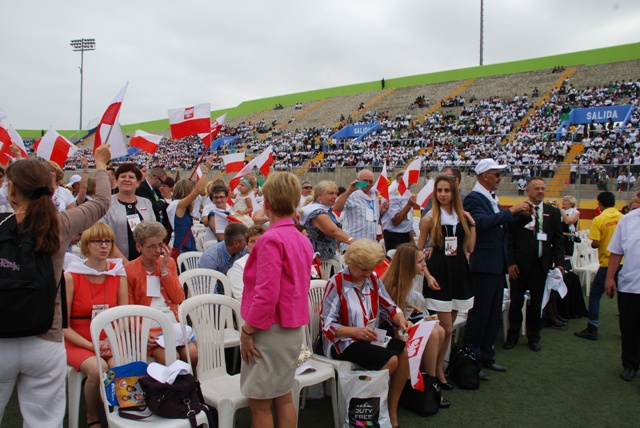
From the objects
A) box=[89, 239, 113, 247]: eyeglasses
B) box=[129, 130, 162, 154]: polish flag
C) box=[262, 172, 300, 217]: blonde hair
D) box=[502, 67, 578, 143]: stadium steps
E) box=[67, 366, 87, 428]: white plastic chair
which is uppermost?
box=[502, 67, 578, 143]: stadium steps

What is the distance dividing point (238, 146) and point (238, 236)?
122 ft

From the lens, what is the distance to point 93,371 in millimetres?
2836

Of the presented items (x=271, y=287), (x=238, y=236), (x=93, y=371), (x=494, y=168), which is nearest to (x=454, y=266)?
(x=494, y=168)

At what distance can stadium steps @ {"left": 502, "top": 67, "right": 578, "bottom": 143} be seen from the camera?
83.9ft

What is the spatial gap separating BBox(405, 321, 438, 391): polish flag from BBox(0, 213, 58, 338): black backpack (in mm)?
2306

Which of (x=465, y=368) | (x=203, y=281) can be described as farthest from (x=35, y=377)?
(x=465, y=368)

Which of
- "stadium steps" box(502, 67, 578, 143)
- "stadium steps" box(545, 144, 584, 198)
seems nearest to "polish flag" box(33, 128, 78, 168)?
"stadium steps" box(545, 144, 584, 198)

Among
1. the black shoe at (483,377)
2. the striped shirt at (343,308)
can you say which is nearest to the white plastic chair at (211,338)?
the striped shirt at (343,308)

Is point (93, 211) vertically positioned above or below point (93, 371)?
above

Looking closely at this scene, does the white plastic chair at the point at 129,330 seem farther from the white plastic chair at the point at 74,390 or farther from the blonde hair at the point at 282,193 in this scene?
the blonde hair at the point at 282,193

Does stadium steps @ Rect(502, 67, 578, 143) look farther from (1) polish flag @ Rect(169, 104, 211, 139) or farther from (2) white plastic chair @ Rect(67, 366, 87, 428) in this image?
(2) white plastic chair @ Rect(67, 366, 87, 428)

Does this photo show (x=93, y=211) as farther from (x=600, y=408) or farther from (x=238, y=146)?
(x=238, y=146)

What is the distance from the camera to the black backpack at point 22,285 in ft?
6.36

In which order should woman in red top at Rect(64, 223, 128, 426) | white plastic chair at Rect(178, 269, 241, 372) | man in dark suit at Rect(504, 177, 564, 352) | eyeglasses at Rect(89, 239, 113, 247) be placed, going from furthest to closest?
1. man in dark suit at Rect(504, 177, 564, 352)
2. white plastic chair at Rect(178, 269, 241, 372)
3. eyeglasses at Rect(89, 239, 113, 247)
4. woman in red top at Rect(64, 223, 128, 426)
